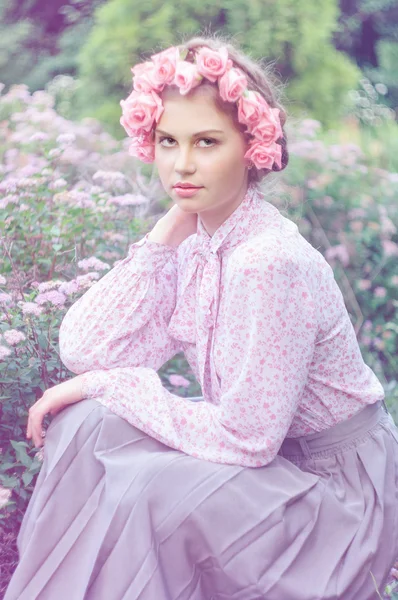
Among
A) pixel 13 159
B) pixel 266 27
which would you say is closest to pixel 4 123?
pixel 13 159

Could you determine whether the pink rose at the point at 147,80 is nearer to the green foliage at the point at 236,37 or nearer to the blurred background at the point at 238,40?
the blurred background at the point at 238,40

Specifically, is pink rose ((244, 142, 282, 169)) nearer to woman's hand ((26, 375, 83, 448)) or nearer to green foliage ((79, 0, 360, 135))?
woman's hand ((26, 375, 83, 448))

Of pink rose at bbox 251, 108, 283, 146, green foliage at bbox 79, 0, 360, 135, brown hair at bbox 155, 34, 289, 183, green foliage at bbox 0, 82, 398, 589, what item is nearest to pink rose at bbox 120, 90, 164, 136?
brown hair at bbox 155, 34, 289, 183

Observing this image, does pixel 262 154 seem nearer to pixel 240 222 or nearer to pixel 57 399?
pixel 240 222

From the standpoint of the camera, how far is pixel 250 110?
2.06 metres

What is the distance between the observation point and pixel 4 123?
5.30 m

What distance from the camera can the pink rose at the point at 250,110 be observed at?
2.07 meters

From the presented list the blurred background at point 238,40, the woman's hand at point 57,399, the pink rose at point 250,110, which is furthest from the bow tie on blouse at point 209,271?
the blurred background at point 238,40

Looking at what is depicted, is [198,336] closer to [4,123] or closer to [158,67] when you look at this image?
[158,67]

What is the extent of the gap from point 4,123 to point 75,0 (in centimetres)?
379

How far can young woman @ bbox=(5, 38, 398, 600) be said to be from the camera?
1.93 m

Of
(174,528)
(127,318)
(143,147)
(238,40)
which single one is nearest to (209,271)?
(127,318)

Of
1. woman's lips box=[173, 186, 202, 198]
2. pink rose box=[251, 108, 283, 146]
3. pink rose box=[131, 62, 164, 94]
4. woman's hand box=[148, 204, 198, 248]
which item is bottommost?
woman's hand box=[148, 204, 198, 248]

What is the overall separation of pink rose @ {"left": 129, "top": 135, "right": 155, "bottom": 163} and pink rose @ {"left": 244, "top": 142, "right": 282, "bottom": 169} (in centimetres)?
28
